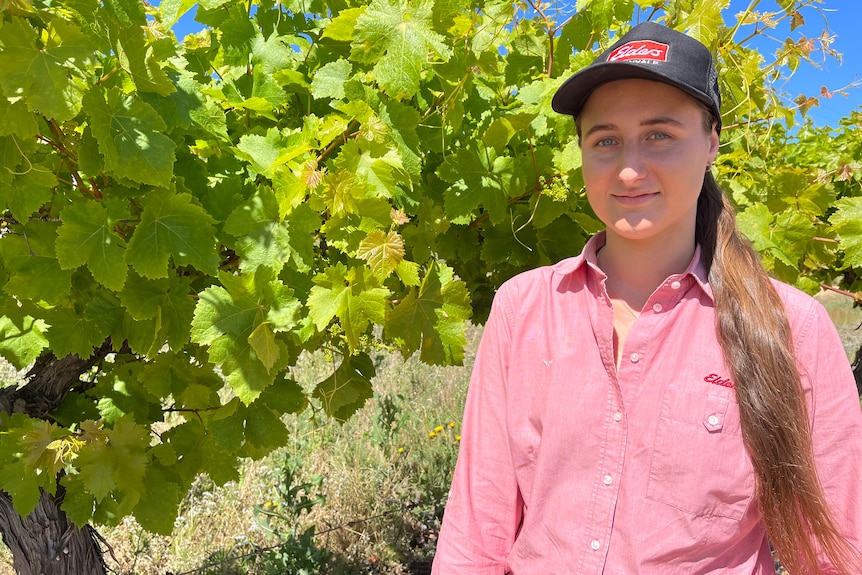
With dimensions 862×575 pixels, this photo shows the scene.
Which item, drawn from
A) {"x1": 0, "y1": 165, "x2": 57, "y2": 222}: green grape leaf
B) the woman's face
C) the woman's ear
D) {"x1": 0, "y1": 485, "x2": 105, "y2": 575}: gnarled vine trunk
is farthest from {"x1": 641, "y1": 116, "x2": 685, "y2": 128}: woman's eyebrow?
{"x1": 0, "y1": 485, "x2": 105, "y2": 575}: gnarled vine trunk

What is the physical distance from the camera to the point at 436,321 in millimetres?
1367

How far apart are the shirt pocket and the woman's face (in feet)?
0.91

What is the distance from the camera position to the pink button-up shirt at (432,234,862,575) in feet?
3.51

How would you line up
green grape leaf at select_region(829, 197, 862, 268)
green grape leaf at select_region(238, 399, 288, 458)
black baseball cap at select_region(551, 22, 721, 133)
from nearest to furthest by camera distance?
black baseball cap at select_region(551, 22, 721, 133), green grape leaf at select_region(238, 399, 288, 458), green grape leaf at select_region(829, 197, 862, 268)

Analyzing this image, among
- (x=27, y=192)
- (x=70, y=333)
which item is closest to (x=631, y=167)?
(x=27, y=192)

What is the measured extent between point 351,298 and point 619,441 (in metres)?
0.50

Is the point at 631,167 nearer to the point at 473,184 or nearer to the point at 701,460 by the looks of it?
the point at 701,460

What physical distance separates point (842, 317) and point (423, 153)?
9.95 m

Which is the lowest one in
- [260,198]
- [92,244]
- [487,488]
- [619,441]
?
[487,488]

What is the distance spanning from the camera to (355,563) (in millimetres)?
3615

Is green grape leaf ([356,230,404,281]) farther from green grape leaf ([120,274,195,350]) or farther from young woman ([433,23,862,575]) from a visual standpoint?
green grape leaf ([120,274,195,350])

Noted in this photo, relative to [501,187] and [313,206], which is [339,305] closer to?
[313,206]

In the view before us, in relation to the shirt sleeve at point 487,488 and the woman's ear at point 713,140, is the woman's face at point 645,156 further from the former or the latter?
the shirt sleeve at point 487,488

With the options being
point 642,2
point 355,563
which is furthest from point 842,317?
point 642,2
